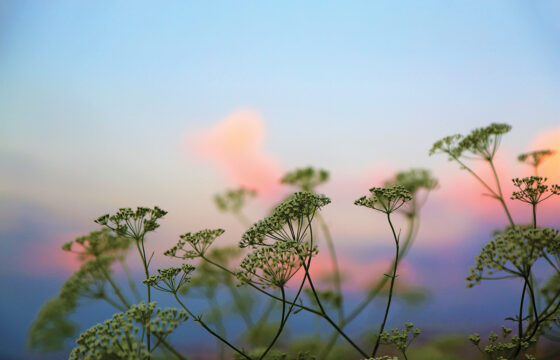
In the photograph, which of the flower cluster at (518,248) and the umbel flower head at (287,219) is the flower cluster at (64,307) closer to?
the umbel flower head at (287,219)

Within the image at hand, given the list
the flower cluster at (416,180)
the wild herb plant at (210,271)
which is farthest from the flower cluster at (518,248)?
the flower cluster at (416,180)

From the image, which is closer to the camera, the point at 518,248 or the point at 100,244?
the point at 518,248

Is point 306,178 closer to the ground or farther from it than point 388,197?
farther from it

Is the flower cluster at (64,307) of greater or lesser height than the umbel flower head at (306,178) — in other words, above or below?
below

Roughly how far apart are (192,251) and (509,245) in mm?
2972

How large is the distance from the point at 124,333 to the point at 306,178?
5.26 metres

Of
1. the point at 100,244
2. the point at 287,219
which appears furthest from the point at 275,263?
the point at 100,244

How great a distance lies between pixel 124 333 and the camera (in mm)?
3271

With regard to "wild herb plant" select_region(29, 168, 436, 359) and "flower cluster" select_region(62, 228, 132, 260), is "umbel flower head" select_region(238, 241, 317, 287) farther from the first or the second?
"flower cluster" select_region(62, 228, 132, 260)

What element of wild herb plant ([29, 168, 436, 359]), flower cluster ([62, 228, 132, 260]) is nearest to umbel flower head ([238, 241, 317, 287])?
wild herb plant ([29, 168, 436, 359])

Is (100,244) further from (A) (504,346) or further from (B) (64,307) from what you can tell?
(A) (504,346)

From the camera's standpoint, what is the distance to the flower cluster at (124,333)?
3156mm

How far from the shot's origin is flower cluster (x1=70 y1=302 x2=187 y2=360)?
3.16 meters

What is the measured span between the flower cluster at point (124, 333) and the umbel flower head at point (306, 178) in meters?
4.98
